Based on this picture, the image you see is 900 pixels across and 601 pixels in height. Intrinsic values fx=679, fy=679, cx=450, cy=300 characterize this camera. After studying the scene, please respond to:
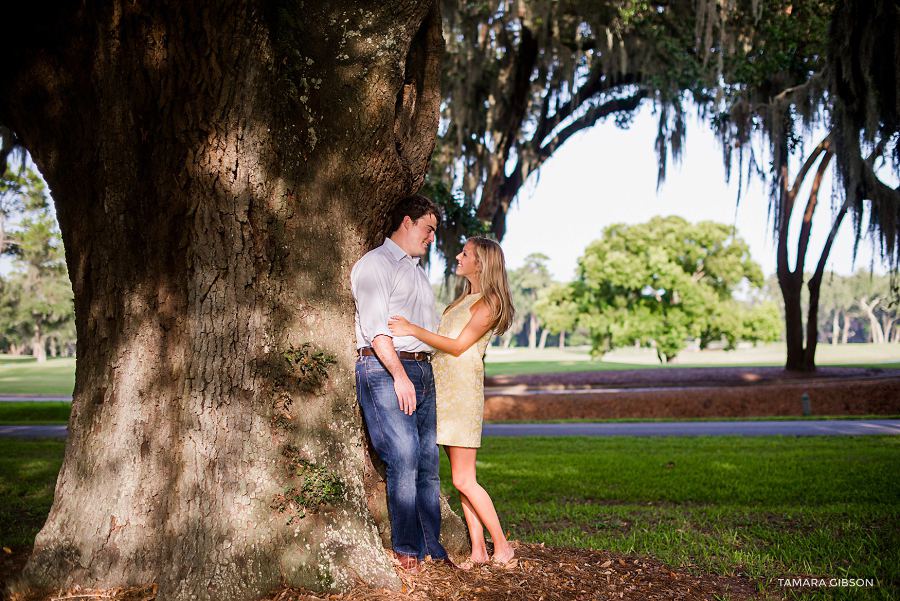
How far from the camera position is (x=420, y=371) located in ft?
11.5

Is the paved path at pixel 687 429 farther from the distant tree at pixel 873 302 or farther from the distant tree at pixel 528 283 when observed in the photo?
the distant tree at pixel 528 283

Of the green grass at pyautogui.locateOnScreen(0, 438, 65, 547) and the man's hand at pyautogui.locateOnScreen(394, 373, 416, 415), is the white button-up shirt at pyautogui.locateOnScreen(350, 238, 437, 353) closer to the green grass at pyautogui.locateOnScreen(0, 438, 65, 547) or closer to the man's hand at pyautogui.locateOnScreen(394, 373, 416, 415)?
the man's hand at pyautogui.locateOnScreen(394, 373, 416, 415)

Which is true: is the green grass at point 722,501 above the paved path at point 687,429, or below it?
above

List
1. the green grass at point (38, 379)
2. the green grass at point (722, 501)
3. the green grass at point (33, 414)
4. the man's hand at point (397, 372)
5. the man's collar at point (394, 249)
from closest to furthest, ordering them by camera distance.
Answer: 1. the man's hand at point (397, 372)
2. the man's collar at point (394, 249)
3. the green grass at point (722, 501)
4. the green grass at point (33, 414)
5. the green grass at point (38, 379)

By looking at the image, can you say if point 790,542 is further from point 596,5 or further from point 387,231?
point 596,5

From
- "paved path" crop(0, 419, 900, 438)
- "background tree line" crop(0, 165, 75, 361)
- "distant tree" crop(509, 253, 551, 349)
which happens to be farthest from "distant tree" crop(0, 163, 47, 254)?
"distant tree" crop(509, 253, 551, 349)

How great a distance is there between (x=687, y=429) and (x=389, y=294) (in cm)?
1042

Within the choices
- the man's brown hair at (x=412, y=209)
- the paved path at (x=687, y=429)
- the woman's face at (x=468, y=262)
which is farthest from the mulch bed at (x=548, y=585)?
the paved path at (x=687, y=429)

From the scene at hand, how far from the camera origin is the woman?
3641mm

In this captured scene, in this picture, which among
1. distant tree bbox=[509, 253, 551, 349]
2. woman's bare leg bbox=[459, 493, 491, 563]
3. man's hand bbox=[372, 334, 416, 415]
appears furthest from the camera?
distant tree bbox=[509, 253, 551, 349]

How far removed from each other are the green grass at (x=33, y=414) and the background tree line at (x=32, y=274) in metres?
12.8

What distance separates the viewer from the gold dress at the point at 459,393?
3.64 metres

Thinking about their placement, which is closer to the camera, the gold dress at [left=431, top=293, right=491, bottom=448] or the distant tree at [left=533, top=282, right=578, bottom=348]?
the gold dress at [left=431, top=293, right=491, bottom=448]

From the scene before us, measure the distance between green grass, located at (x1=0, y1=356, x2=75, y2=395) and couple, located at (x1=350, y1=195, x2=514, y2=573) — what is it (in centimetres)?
2564
